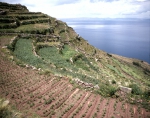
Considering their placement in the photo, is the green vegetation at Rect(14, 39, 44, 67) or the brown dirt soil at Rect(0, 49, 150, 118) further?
the green vegetation at Rect(14, 39, 44, 67)

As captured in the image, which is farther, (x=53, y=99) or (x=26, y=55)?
(x=26, y=55)

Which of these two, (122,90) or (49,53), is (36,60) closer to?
(49,53)

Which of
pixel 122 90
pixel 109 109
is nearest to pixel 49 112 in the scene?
pixel 109 109

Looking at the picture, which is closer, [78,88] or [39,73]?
[78,88]

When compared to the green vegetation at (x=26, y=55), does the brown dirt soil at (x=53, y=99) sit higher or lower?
lower

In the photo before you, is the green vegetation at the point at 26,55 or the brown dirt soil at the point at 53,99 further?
the green vegetation at the point at 26,55

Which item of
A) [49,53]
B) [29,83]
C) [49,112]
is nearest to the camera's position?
[49,112]

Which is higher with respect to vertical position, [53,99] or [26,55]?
[26,55]

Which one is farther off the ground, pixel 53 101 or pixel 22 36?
Result: pixel 22 36

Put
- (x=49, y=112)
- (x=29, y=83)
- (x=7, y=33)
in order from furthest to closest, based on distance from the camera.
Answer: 1. (x=7, y=33)
2. (x=29, y=83)
3. (x=49, y=112)

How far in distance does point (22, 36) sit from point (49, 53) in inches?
411

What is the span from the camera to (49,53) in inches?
1286

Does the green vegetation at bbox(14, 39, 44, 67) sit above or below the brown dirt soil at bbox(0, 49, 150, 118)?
above

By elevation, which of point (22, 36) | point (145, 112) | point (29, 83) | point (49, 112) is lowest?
point (145, 112)
